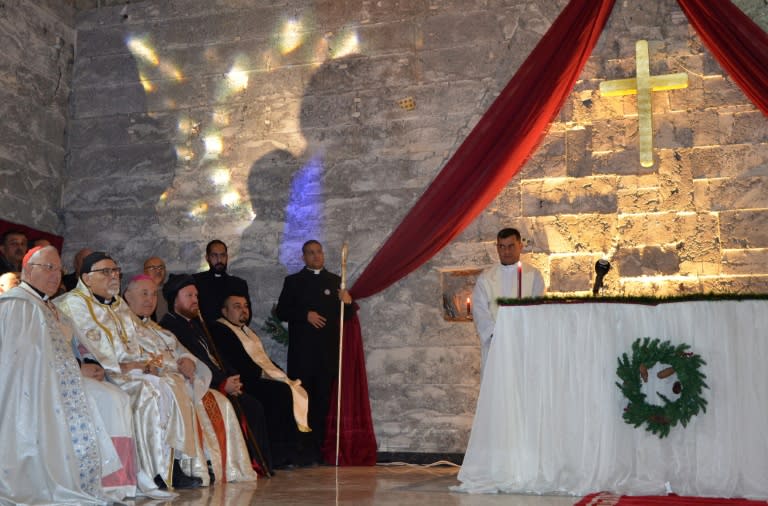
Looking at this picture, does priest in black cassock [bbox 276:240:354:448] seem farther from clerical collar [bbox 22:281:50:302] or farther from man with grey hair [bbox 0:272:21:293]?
clerical collar [bbox 22:281:50:302]

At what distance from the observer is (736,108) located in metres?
7.93

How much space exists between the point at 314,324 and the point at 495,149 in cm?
210

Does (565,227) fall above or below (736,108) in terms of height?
below

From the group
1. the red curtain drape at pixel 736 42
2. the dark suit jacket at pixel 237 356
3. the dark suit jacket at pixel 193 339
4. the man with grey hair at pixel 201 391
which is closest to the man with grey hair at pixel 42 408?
the man with grey hair at pixel 201 391

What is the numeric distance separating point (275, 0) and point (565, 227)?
3.55 meters

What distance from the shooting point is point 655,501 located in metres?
4.86

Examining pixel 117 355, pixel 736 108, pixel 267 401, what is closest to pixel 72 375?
pixel 117 355

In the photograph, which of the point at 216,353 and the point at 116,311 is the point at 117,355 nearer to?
the point at 116,311

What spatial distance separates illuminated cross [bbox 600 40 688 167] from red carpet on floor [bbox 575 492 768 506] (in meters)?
3.60

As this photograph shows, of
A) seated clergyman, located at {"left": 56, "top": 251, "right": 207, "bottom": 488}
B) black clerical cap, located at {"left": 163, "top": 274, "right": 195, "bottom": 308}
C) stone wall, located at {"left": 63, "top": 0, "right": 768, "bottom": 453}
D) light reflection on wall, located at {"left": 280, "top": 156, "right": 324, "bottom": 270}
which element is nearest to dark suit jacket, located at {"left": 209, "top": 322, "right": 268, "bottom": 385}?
black clerical cap, located at {"left": 163, "top": 274, "right": 195, "bottom": 308}

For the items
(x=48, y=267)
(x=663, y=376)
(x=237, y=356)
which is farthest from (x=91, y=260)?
(x=663, y=376)

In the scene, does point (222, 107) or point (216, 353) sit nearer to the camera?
point (216, 353)

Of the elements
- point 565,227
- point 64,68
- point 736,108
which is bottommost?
point 565,227

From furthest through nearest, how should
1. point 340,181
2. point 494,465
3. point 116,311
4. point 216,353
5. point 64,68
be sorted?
point 64,68 < point 340,181 < point 216,353 < point 116,311 < point 494,465
